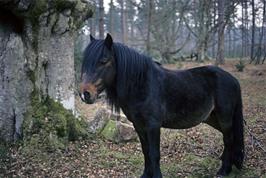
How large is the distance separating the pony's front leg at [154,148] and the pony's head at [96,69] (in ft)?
2.68

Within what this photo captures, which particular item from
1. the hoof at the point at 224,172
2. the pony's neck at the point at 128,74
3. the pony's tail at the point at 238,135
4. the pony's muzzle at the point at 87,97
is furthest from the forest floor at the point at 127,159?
the pony's muzzle at the point at 87,97

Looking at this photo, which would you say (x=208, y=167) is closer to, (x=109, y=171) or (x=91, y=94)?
(x=109, y=171)

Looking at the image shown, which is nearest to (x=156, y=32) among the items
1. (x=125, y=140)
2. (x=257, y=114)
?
(x=257, y=114)

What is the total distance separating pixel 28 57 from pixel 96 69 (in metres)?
2.53

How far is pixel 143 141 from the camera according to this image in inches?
173

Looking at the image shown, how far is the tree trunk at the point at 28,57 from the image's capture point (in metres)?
5.70

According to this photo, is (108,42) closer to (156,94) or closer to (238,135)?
(156,94)

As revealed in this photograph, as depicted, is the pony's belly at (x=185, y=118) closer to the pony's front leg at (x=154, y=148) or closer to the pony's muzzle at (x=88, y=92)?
the pony's front leg at (x=154, y=148)

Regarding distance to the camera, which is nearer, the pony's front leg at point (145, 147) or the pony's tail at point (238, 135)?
the pony's front leg at point (145, 147)

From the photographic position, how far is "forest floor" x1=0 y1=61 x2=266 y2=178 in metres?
5.21

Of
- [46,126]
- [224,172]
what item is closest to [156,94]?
[224,172]

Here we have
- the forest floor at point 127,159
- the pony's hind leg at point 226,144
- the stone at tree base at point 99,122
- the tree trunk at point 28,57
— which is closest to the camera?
the pony's hind leg at point 226,144

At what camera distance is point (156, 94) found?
14.0 ft

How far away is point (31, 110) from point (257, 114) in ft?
20.8
